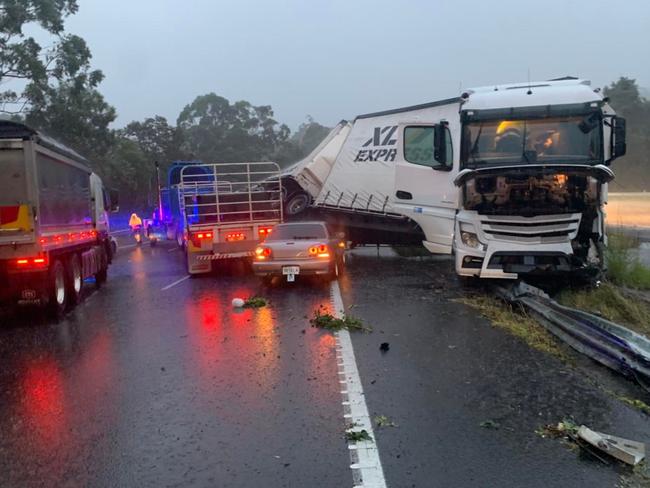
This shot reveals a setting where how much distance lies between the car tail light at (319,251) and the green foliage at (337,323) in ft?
11.0

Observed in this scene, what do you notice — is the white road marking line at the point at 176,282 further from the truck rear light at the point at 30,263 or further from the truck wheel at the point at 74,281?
the truck rear light at the point at 30,263

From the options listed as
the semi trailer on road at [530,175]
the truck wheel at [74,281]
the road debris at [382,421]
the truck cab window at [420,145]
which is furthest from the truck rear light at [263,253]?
the road debris at [382,421]

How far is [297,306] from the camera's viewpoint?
403 inches

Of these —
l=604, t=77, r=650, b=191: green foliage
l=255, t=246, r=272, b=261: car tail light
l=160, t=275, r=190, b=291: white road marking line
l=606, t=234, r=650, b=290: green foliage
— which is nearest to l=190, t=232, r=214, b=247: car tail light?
l=160, t=275, r=190, b=291: white road marking line

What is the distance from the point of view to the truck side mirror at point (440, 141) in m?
11.4

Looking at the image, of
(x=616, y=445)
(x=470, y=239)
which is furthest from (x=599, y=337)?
(x=470, y=239)

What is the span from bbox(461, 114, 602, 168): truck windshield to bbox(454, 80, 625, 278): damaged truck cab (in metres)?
0.02

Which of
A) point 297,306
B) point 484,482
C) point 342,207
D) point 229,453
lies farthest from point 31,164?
point 342,207

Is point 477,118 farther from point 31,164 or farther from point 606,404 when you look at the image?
point 31,164

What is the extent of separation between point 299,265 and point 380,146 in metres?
A: 5.93

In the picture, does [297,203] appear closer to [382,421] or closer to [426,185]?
[426,185]

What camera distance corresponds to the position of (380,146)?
54.3 ft

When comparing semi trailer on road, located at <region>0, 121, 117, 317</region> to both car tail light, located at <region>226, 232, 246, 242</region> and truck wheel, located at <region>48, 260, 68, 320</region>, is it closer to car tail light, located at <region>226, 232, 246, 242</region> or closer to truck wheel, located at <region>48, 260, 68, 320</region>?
truck wheel, located at <region>48, 260, 68, 320</region>

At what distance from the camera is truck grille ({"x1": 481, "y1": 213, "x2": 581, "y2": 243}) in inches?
379
